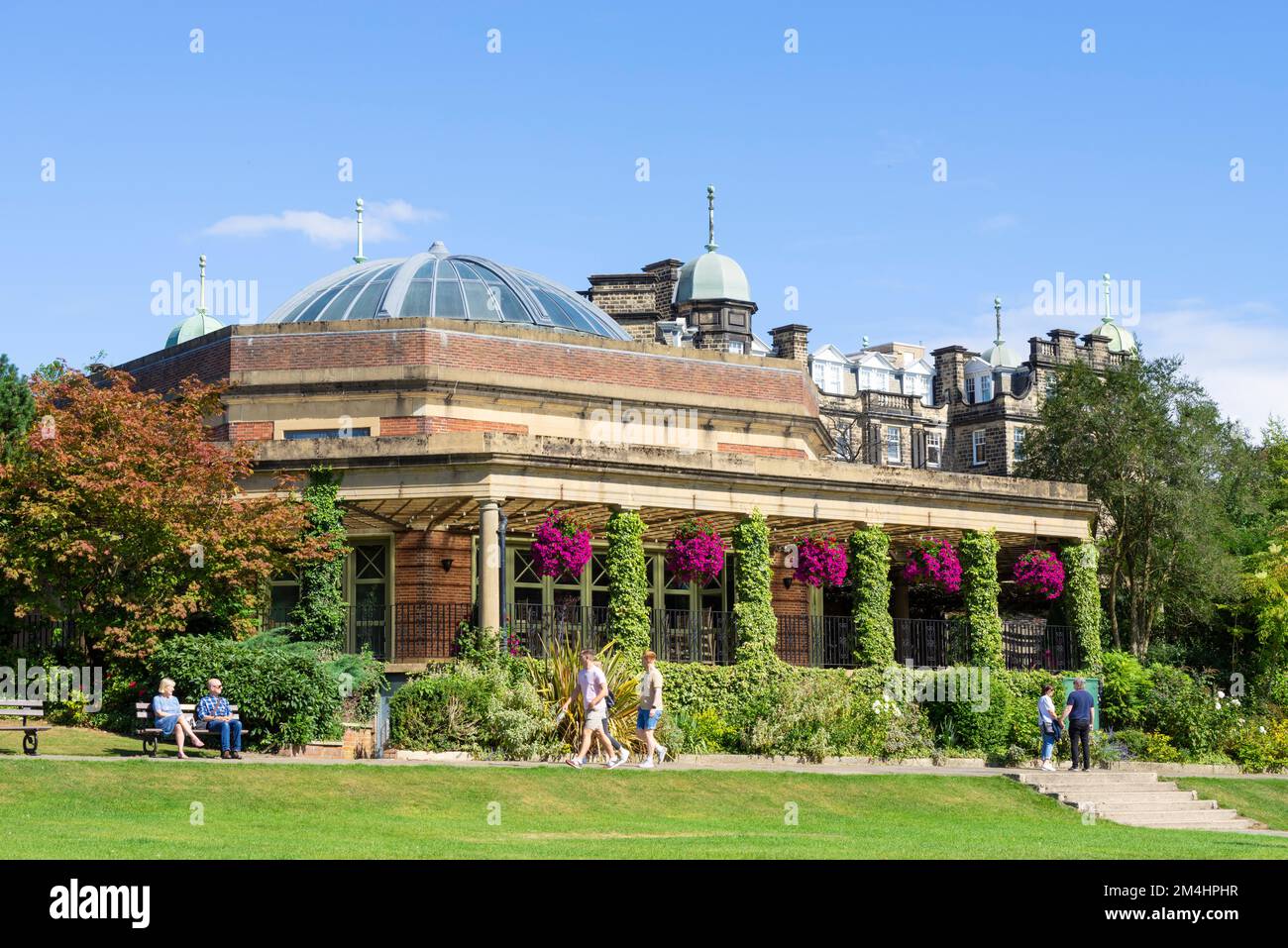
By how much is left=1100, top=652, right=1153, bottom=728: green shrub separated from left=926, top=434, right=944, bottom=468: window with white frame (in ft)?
202

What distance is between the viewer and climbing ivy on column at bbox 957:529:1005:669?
109ft

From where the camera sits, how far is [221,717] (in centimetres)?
2309

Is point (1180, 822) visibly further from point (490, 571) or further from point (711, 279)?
point (711, 279)

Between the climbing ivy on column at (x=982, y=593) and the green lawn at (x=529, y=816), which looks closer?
the green lawn at (x=529, y=816)

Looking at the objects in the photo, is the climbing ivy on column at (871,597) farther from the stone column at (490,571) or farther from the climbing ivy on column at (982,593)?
the stone column at (490,571)

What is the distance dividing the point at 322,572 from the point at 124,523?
14.2 feet

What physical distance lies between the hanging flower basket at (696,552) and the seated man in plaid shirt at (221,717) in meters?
9.83

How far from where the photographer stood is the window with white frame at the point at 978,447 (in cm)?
9494

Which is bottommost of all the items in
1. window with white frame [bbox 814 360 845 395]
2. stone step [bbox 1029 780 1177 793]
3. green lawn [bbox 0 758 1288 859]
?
stone step [bbox 1029 780 1177 793]

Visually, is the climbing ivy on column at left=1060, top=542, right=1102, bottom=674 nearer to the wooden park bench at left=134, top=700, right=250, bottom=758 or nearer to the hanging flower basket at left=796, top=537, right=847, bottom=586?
the hanging flower basket at left=796, top=537, right=847, bottom=586

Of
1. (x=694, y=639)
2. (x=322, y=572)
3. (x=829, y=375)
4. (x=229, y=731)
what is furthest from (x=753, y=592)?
(x=829, y=375)

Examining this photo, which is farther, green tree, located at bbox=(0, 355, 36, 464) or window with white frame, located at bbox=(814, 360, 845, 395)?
window with white frame, located at bbox=(814, 360, 845, 395)

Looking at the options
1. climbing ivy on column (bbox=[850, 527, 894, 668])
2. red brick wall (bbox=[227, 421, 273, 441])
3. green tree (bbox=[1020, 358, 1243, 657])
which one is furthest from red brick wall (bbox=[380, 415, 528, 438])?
green tree (bbox=[1020, 358, 1243, 657])

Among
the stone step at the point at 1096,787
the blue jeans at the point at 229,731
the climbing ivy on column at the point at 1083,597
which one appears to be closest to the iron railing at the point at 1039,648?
the climbing ivy on column at the point at 1083,597
